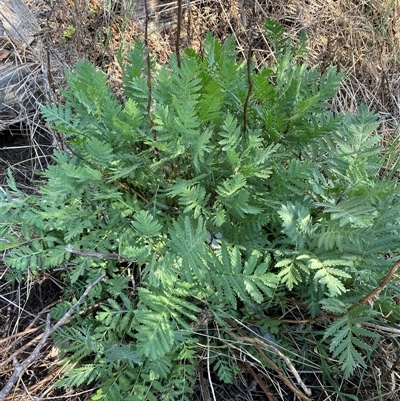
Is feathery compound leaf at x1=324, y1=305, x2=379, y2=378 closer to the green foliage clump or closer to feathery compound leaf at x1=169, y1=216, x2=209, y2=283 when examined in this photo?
the green foliage clump

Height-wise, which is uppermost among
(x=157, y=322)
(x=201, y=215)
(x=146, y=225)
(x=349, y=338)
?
(x=146, y=225)

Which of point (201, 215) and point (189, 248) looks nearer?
point (189, 248)

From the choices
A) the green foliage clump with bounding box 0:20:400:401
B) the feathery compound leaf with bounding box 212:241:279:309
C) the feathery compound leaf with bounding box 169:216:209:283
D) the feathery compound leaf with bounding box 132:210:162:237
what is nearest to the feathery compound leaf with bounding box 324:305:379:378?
the green foliage clump with bounding box 0:20:400:401

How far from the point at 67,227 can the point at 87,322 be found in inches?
14.3

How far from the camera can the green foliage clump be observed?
1446mm

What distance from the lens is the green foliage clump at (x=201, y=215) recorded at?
1446 millimetres

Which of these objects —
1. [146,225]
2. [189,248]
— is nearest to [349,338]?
[189,248]

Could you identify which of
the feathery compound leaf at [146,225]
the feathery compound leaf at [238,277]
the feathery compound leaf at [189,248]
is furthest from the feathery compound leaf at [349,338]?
the feathery compound leaf at [146,225]

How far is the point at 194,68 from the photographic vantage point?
1414 mm

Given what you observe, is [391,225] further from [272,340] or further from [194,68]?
[194,68]

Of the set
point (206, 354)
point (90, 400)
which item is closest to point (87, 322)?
point (90, 400)

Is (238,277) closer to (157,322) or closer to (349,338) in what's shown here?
(157,322)

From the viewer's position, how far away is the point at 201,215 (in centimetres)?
161

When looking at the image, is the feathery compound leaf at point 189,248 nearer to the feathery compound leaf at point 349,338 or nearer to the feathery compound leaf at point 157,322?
the feathery compound leaf at point 157,322
